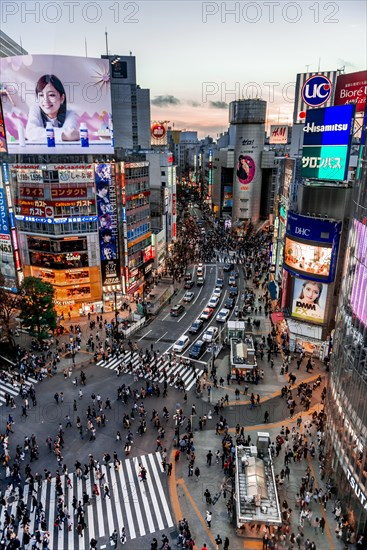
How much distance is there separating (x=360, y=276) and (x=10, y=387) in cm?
3122

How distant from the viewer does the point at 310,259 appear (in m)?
40.2

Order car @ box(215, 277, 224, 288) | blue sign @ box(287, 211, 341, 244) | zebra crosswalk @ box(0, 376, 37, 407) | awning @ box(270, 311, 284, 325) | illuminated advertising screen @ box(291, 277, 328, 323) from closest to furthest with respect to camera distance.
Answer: zebra crosswalk @ box(0, 376, 37, 407), blue sign @ box(287, 211, 341, 244), illuminated advertising screen @ box(291, 277, 328, 323), awning @ box(270, 311, 284, 325), car @ box(215, 277, 224, 288)

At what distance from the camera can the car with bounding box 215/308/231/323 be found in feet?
166

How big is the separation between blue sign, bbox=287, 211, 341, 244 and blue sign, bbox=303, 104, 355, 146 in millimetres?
7612

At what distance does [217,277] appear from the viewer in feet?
225

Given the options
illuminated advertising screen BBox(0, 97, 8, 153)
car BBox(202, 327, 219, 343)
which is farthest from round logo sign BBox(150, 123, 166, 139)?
car BBox(202, 327, 219, 343)

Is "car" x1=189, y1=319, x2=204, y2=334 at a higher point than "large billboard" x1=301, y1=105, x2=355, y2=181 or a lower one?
lower

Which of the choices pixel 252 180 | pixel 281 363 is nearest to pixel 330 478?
pixel 281 363

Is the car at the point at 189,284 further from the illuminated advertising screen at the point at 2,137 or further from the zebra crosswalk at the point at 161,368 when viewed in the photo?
the illuminated advertising screen at the point at 2,137

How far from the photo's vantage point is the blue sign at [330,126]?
120 ft

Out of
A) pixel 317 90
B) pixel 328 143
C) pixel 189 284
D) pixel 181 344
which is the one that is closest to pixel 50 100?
pixel 189 284

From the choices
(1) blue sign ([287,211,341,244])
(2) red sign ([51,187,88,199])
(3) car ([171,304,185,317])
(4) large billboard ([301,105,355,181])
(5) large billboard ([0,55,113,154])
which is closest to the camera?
(4) large billboard ([301,105,355,181])

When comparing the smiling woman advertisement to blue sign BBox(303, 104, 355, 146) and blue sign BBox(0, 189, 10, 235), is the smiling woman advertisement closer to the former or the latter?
blue sign BBox(0, 189, 10, 235)

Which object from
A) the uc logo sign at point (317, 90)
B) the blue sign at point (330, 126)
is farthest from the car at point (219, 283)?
the uc logo sign at point (317, 90)
